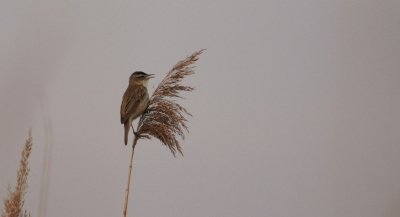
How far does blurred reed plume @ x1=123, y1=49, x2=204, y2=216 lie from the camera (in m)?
1.90

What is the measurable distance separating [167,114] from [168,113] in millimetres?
18

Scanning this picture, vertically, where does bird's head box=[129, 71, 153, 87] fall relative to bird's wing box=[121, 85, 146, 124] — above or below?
above

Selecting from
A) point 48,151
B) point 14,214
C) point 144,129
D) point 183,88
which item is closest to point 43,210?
point 48,151

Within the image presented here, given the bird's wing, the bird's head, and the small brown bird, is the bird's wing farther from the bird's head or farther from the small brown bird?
the bird's head

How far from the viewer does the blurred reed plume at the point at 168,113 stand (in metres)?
1.90

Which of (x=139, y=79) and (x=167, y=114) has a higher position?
(x=139, y=79)

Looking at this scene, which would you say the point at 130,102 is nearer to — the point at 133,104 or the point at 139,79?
the point at 133,104

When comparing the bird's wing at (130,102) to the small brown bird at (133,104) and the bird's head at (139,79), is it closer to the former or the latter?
the small brown bird at (133,104)

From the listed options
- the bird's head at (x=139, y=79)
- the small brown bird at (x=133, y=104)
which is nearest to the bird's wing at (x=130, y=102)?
the small brown bird at (x=133, y=104)

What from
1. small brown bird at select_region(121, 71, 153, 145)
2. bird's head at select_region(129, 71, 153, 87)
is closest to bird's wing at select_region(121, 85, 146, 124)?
small brown bird at select_region(121, 71, 153, 145)

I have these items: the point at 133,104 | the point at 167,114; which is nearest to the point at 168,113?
the point at 167,114

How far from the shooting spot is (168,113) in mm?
1903

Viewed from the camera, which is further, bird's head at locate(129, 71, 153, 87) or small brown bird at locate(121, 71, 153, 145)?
bird's head at locate(129, 71, 153, 87)

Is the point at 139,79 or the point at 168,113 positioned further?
the point at 139,79
